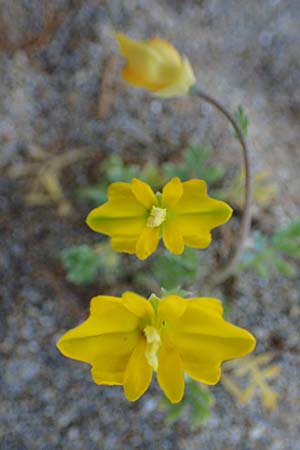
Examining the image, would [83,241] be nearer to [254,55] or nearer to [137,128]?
[137,128]

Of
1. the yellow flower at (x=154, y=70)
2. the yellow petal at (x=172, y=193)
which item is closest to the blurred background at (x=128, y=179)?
the yellow flower at (x=154, y=70)

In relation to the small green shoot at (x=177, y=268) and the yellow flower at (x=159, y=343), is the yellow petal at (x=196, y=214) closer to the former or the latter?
the yellow flower at (x=159, y=343)

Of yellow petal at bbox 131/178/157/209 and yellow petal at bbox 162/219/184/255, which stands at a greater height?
yellow petal at bbox 131/178/157/209

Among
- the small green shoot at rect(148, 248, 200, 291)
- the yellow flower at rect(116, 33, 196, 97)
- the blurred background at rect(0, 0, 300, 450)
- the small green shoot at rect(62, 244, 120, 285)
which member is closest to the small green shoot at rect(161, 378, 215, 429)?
the blurred background at rect(0, 0, 300, 450)

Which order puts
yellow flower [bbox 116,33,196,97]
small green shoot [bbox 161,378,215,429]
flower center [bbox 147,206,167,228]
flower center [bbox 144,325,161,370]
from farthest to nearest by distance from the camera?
1. small green shoot [bbox 161,378,215,429]
2. yellow flower [bbox 116,33,196,97]
3. flower center [bbox 147,206,167,228]
4. flower center [bbox 144,325,161,370]

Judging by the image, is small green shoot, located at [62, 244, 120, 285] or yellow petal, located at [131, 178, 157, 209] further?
small green shoot, located at [62, 244, 120, 285]

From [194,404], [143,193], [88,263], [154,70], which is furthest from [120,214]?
[194,404]

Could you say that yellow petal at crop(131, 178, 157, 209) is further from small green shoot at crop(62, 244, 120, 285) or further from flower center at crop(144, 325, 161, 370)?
small green shoot at crop(62, 244, 120, 285)

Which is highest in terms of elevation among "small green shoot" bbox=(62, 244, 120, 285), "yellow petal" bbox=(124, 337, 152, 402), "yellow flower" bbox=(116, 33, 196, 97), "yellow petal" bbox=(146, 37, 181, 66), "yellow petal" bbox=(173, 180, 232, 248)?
"yellow petal" bbox=(146, 37, 181, 66)

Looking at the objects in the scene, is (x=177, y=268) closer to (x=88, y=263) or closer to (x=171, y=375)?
(x=88, y=263)
